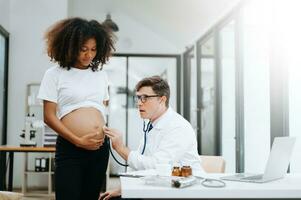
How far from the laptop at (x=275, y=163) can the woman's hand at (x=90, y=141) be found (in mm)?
627

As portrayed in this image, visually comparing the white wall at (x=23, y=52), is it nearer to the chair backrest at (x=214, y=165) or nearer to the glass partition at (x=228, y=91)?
the glass partition at (x=228, y=91)

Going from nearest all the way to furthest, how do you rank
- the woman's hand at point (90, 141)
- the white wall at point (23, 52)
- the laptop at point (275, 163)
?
the laptop at point (275, 163) < the woman's hand at point (90, 141) < the white wall at point (23, 52)

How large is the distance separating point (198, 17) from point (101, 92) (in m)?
3.91

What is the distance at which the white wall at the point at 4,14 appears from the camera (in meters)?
5.29

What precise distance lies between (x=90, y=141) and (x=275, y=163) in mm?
835

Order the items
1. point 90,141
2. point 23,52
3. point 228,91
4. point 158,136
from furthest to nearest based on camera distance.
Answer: point 23,52 → point 228,91 → point 158,136 → point 90,141

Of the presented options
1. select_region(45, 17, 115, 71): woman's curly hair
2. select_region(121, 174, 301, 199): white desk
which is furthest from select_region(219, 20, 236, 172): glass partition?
select_region(121, 174, 301, 199): white desk

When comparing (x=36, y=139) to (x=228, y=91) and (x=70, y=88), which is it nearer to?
(x=228, y=91)

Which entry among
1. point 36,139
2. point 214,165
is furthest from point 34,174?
point 214,165

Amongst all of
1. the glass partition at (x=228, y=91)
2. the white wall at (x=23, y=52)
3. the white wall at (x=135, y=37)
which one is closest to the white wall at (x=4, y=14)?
the white wall at (x=23, y=52)

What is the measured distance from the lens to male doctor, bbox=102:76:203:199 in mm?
1944

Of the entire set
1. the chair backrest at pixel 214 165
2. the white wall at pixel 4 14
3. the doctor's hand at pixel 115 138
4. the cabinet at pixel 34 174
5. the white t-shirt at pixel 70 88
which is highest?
the white wall at pixel 4 14

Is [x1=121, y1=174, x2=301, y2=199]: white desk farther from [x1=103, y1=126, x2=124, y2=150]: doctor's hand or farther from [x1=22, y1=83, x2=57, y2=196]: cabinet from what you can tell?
[x1=22, y1=83, x2=57, y2=196]: cabinet

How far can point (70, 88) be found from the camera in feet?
6.54
